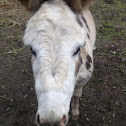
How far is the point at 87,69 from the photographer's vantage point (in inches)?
92.1

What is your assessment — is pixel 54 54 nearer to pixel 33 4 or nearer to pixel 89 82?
pixel 33 4

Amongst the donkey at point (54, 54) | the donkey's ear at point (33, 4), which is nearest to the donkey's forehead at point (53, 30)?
the donkey at point (54, 54)

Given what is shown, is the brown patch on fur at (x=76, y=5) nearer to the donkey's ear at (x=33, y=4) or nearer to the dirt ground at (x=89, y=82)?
the donkey's ear at (x=33, y=4)

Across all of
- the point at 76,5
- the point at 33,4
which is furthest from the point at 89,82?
the point at 33,4

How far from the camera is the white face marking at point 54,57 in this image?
1361mm

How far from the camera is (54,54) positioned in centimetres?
152

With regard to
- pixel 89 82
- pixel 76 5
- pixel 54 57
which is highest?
pixel 76 5

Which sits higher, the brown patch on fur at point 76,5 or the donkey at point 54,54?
the brown patch on fur at point 76,5

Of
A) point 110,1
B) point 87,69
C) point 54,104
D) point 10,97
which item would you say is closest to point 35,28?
point 54,104

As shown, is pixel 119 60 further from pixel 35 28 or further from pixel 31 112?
pixel 35 28

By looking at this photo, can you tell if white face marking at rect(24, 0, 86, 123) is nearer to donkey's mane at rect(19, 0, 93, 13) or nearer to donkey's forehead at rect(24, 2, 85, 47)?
donkey's forehead at rect(24, 2, 85, 47)

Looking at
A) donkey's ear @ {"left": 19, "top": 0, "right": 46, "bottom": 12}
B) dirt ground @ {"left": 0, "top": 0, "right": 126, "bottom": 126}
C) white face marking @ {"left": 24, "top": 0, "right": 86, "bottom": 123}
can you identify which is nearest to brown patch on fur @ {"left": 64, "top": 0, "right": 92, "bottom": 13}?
white face marking @ {"left": 24, "top": 0, "right": 86, "bottom": 123}

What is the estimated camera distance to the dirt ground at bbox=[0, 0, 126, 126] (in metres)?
2.98

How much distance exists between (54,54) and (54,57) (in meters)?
0.03
